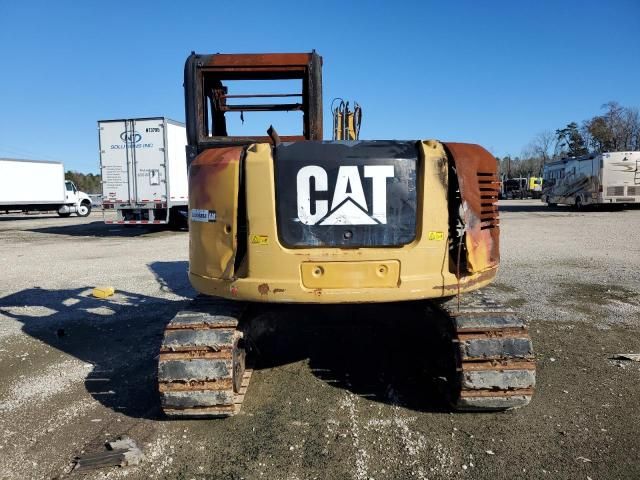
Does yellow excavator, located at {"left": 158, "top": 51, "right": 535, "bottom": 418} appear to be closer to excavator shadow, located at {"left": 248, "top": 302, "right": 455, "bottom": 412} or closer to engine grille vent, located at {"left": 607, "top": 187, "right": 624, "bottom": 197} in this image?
excavator shadow, located at {"left": 248, "top": 302, "right": 455, "bottom": 412}

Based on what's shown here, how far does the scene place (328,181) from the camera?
10.5ft

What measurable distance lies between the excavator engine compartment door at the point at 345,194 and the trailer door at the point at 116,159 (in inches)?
651

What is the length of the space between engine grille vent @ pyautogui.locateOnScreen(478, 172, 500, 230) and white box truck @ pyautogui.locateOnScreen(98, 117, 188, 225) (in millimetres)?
16004

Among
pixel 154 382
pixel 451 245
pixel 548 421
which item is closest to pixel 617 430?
pixel 548 421

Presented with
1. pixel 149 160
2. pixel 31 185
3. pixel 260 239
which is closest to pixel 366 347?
pixel 260 239

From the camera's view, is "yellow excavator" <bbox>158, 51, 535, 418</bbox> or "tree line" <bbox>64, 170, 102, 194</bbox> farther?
"tree line" <bbox>64, 170, 102, 194</bbox>

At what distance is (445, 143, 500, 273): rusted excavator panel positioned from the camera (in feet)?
10.9

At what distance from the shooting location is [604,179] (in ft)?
86.6

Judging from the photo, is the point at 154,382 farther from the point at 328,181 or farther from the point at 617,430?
the point at 617,430

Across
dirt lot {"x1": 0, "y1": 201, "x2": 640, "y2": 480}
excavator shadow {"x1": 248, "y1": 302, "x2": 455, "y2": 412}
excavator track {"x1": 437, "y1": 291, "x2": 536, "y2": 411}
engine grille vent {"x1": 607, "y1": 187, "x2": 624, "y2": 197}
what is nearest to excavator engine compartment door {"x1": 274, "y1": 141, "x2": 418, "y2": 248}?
excavator track {"x1": 437, "y1": 291, "x2": 536, "y2": 411}

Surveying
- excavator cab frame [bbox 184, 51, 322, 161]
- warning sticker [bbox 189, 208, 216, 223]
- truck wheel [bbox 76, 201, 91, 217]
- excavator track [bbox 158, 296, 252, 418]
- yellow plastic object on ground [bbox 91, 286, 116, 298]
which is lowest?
yellow plastic object on ground [bbox 91, 286, 116, 298]

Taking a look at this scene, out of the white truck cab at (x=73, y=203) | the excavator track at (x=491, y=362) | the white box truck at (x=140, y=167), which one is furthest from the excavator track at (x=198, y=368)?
the white truck cab at (x=73, y=203)

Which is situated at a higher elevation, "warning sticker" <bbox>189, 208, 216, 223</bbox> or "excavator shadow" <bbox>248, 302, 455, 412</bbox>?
"warning sticker" <bbox>189, 208, 216, 223</bbox>

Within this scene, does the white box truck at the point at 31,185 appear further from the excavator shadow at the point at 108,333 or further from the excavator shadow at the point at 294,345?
the excavator shadow at the point at 294,345
